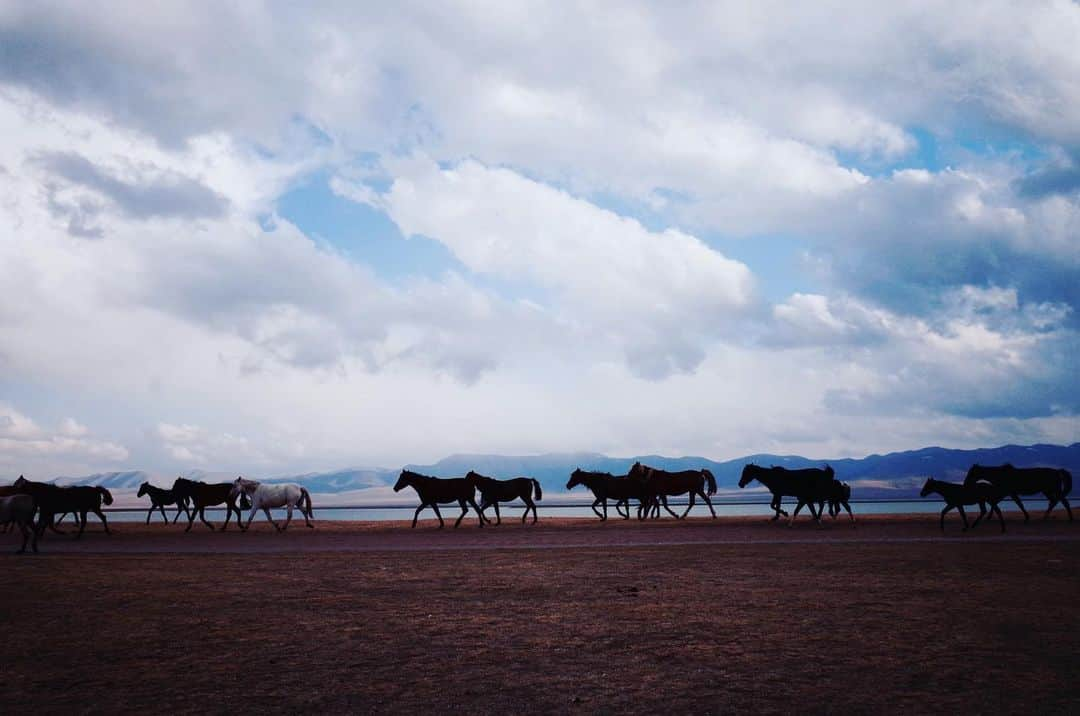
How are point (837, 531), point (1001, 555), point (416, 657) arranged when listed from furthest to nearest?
point (837, 531)
point (1001, 555)
point (416, 657)

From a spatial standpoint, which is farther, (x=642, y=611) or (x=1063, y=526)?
(x=1063, y=526)

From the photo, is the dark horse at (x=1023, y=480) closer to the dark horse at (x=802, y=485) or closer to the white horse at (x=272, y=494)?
the dark horse at (x=802, y=485)

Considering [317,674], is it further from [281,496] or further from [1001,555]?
[281,496]

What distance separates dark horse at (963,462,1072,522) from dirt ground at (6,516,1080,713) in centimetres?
886

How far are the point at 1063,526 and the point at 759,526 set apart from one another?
36.1 ft

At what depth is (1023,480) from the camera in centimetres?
3075

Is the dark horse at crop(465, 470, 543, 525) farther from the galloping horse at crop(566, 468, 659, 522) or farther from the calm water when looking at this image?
the calm water

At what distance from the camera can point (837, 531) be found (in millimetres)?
28594

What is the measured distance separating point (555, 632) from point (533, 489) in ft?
90.1

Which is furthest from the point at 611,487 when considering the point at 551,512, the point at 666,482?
the point at 551,512

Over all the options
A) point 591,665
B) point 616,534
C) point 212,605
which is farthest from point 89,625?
point 616,534

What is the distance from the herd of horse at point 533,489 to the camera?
92.4ft

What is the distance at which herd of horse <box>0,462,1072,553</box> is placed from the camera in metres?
28.2

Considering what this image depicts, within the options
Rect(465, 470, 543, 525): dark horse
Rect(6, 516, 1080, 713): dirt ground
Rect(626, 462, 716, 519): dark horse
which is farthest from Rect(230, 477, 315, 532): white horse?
Rect(626, 462, 716, 519): dark horse
